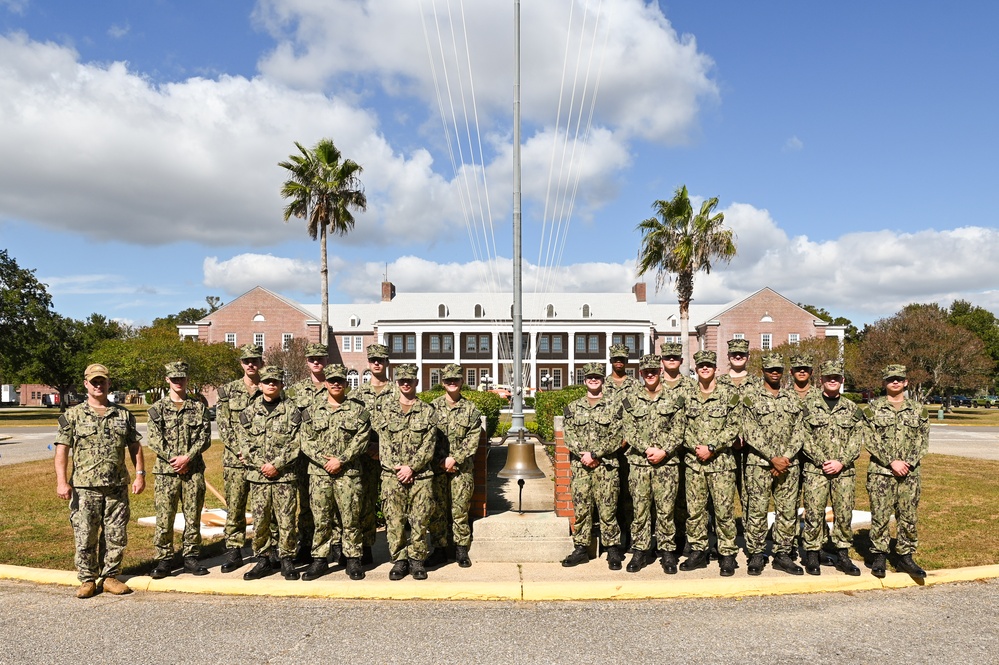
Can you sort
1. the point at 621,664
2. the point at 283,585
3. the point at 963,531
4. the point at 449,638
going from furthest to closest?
the point at 963,531 → the point at 283,585 → the point at 449,638 → the point at 621,664

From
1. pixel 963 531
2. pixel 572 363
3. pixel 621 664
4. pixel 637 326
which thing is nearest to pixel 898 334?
pixel 637 326

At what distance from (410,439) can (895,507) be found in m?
4.32

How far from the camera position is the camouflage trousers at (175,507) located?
6.01 metres

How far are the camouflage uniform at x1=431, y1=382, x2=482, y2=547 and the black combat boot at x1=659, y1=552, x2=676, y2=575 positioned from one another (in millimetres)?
1809

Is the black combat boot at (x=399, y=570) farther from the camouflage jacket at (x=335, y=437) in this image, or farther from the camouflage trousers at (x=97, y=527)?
the camouflage trousers at (x=97, y=527)

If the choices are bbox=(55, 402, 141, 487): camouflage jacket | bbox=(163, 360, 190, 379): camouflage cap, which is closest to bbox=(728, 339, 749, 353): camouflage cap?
bbox=(163, 360, 190, 379): camouflage cap

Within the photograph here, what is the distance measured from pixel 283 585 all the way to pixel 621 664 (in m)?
2.98

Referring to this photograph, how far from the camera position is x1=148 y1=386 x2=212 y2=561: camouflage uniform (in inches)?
237

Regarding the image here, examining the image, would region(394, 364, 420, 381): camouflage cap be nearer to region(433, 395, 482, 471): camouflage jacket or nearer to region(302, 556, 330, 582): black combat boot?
region(433, 395, 482, 471): camouflage jacket

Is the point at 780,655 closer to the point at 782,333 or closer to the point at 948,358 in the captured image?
the point at 948,358

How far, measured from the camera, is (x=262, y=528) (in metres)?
5.86

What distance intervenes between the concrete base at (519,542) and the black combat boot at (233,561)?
2189 millimetres

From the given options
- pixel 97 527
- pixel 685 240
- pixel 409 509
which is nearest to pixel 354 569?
pixel 409 509

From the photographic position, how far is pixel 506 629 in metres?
4.80
